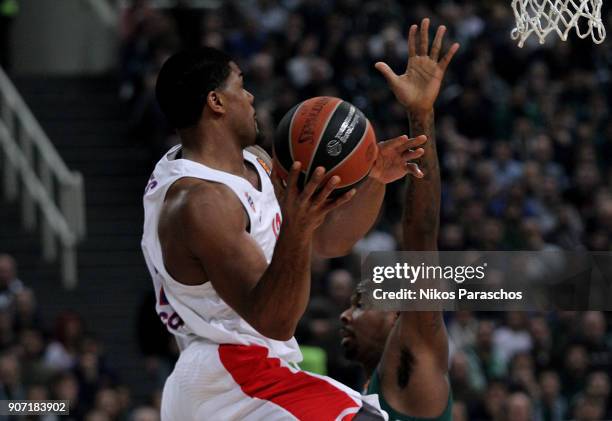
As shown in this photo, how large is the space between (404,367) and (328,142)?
1.15 metres

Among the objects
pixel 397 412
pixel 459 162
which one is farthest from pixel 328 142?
pixel 459 162

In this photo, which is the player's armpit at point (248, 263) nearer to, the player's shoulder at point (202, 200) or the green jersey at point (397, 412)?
the player's shoulder at point (202, 200)

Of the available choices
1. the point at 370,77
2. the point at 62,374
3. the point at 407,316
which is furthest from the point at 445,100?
the point at 407,316

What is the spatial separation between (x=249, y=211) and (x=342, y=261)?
7.08 meters

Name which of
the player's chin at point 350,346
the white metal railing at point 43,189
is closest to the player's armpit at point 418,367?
the player's chin at point 350,346

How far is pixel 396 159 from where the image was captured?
463 cm

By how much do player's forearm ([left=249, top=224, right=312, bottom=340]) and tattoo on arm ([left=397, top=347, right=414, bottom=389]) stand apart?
1.08 metres

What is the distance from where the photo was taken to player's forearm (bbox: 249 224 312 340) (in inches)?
151

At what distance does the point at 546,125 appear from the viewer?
1392cm

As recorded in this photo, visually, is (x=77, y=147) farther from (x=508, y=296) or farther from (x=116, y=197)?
(x=508, y=296)

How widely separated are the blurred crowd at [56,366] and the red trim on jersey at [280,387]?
4.59 m

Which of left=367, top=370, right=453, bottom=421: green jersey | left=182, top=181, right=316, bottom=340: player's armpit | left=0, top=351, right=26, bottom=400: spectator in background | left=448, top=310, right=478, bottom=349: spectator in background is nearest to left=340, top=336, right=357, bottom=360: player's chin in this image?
left=367, top=370, right=453, bottom=421: green jersey
